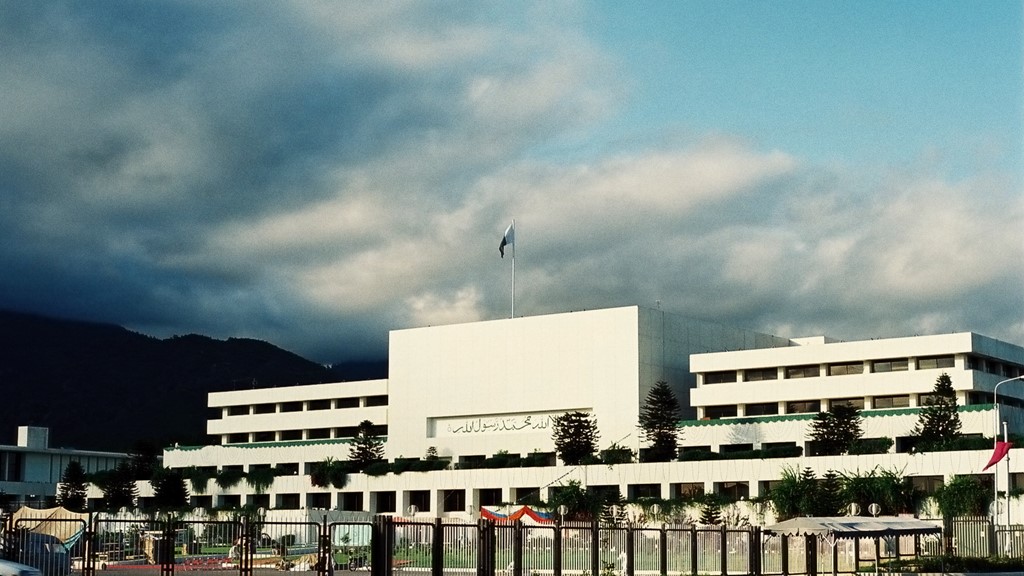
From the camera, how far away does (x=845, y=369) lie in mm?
106000

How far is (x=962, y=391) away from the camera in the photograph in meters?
100

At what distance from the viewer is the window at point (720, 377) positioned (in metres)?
110

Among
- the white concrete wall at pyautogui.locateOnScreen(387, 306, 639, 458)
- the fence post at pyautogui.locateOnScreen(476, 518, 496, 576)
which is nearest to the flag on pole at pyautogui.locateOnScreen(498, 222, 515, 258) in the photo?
the white concrete wall at pyautogui.locateOnScreen(387, 306, 639, 458)

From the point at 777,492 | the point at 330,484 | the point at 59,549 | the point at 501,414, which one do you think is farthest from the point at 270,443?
the point at 59,549

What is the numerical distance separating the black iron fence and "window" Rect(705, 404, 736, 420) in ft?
177

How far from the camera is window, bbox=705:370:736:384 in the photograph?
10994 cm

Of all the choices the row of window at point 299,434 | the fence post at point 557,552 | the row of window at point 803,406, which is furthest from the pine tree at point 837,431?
the fence post at point 557,552

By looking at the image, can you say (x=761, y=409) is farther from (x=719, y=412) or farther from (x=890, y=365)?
(x=890, y=365)

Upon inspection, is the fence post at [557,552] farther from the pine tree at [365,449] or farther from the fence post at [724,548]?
the pine tree at [365,449]

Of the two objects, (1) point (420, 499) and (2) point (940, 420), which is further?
(1) point (420, 499)

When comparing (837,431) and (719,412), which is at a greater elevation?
(719,412)

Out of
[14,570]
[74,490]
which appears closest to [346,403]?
[74,490]

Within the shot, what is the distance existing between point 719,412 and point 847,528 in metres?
65.2

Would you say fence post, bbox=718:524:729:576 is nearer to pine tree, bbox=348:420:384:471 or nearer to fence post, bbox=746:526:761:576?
fence post, bbox=746:526:761:576
